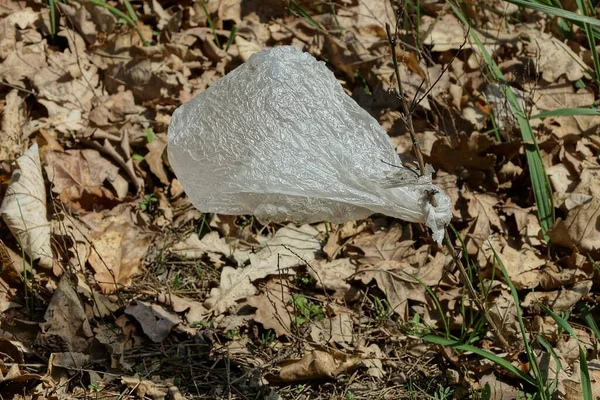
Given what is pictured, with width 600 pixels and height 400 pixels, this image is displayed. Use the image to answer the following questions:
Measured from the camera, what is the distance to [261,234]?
2775mm

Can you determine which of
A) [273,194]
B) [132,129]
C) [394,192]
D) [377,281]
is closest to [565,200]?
[377,281]

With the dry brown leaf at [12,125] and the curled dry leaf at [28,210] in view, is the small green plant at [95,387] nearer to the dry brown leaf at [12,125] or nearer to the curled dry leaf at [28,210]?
the curled dry leaf at [28,210]

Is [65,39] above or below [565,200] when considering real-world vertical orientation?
above

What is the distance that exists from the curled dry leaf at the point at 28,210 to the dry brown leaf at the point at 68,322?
0.16 m

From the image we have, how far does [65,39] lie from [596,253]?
8.03 ft

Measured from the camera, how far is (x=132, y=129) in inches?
119

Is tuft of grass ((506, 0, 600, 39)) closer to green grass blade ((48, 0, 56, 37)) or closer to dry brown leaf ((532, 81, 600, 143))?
dry brown leaf ((532, 81, 600, 143))

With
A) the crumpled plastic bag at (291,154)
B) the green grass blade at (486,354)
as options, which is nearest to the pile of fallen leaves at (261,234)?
the green grass blade at (486,354)

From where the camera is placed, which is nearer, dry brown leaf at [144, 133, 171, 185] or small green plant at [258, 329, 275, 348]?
small green plant at [258, 329, 275, 348]

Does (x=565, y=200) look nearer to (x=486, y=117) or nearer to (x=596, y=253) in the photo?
(x=596, y=253)

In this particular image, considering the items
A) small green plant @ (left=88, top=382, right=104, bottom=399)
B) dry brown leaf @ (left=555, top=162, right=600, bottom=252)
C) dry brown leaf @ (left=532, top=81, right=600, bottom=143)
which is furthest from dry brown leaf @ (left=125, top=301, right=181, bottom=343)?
dry brown leaf @ (left=532, top=81, right=600, bottom=143)

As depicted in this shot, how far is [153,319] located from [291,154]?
2.78ft

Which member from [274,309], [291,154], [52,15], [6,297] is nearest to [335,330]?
[274,309]

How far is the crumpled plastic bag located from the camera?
1963mm
